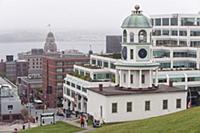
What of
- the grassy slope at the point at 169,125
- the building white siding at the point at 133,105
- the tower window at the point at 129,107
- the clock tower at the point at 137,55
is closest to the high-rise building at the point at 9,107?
the clock tower at the point at 137,55

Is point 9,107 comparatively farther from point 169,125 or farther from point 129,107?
point 169,125

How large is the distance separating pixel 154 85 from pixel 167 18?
6501cm

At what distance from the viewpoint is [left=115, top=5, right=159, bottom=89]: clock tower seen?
2146 inches

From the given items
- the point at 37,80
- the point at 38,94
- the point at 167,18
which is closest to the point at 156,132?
the point at 167,18

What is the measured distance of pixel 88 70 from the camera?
8981 cm

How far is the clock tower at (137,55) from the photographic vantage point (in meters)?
54.5

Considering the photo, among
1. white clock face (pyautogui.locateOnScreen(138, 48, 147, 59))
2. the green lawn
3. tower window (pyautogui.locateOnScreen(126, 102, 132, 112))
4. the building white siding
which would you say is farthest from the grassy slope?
white clock face (pyautogui.locateOnScreen(138, 48, 147, 59))

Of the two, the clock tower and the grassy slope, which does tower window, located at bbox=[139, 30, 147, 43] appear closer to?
the clock tower

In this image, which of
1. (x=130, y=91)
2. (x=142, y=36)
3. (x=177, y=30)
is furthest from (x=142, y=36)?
(x=177, y=30)

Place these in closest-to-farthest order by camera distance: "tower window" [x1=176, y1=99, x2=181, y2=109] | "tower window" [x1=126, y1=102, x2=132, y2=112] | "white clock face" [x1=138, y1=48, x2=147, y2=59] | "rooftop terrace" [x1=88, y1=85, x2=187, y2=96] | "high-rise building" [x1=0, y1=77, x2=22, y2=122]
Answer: "rooftop terrace" [x1=88, y1=85, x2=187, y2=96] < "tower window" [x1=126, y1=102, x2=132, y2=112] < "tower window" [x1=176, y1=99, x2=181, y2=109] < "white clock face" [x1=138, y1=48, x2=147, y2=59] < "high-rise building" [x1=0, y1=77, x2=22, y2=122]

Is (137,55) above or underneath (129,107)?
above

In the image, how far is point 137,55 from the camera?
55.0 metres

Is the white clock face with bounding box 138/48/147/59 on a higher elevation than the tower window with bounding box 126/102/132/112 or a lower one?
higher

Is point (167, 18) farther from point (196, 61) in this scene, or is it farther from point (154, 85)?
point (154, 85)
